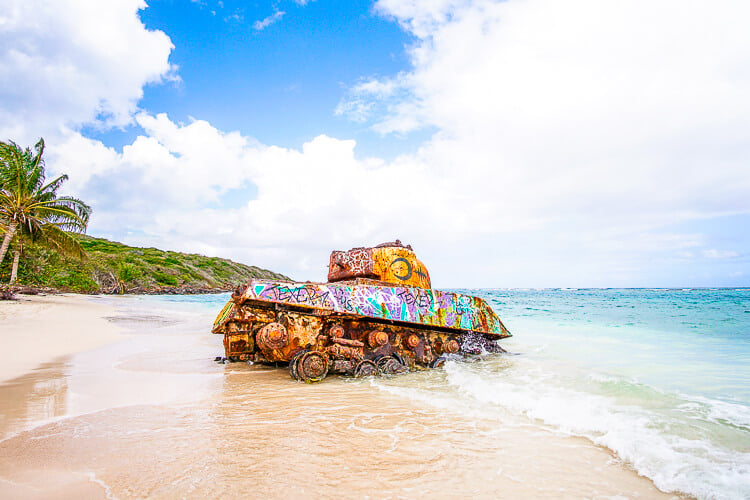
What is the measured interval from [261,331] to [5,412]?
299cm

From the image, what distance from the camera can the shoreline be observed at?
7.13 m

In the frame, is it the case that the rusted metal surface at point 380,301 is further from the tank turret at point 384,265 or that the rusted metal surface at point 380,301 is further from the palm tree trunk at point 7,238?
the palm tree trunk at point 7,238

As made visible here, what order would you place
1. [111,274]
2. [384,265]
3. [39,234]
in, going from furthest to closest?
[111,274] → [39,234] → [384,265]

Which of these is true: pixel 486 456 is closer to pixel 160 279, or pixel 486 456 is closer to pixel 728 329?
pixel 728 329

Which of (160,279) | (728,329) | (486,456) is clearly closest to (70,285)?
(160,279)

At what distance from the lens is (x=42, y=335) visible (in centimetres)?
976

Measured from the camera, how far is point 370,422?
4.34 m

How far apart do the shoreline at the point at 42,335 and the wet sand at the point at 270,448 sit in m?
1.79

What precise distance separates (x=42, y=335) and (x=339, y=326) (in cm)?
832

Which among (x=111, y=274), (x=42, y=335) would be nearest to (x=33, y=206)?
(x=42, y=335)

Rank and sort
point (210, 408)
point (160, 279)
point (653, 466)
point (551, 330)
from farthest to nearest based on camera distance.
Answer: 1. point (160, 279)
2. point (551, 330)
3. point (210, 408)
4. point (653, 466)

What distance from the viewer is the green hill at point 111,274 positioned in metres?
26.1

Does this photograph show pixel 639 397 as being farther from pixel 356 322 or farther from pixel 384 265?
pixel 384 265

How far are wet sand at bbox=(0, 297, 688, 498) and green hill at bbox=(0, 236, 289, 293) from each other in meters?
24.6
